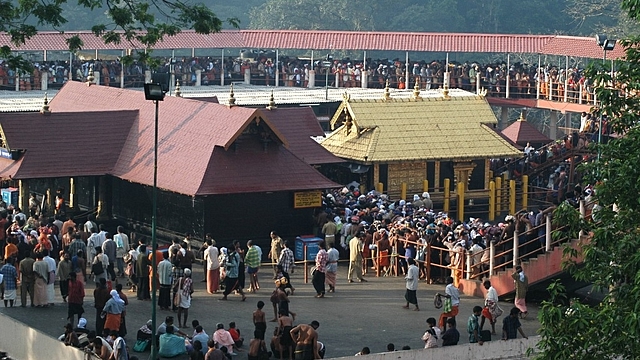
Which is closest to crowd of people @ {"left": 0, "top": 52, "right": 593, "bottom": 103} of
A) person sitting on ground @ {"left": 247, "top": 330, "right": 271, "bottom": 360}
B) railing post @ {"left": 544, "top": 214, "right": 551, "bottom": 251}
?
railing post @ {"left": 544, "top": 214, "right": 551, "bottom": 251}

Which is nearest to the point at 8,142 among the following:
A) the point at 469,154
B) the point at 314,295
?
the point at 314,295

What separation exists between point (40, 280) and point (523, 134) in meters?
22.9

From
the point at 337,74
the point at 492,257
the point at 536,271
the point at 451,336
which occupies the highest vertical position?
the point at 337,74

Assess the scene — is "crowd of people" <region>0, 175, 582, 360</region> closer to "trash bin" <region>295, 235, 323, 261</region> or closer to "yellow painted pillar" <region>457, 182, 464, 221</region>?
"trash bin" <region>295, 235, 323, 261</region>

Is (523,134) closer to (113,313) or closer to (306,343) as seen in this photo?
(113,313)

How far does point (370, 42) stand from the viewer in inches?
2343

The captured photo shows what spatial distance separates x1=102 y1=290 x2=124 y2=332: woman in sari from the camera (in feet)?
82.3

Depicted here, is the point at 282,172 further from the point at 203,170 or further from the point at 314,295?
the point at 314,295

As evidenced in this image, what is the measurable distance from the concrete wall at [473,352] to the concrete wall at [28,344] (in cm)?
424

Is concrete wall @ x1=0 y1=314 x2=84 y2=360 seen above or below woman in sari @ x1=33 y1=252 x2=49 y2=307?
below

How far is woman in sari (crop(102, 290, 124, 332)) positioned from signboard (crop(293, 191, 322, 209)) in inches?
366

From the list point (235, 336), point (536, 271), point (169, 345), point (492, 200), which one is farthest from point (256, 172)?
point (169, 345)

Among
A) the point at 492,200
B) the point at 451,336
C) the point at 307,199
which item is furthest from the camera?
the point at 492,200

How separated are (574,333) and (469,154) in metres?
22.0
